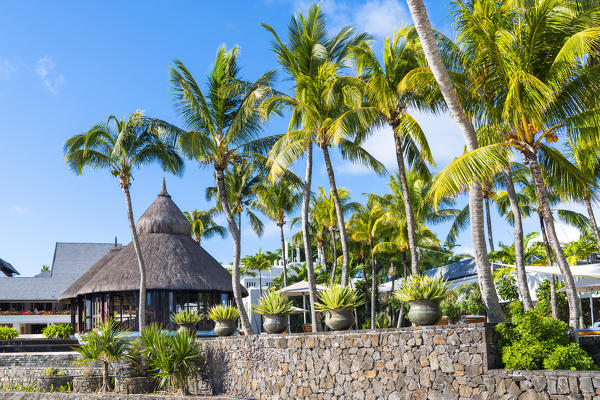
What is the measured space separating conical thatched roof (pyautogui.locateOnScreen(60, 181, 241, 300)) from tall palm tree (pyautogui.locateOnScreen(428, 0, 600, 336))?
1787 cm

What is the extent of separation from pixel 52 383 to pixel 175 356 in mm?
4522

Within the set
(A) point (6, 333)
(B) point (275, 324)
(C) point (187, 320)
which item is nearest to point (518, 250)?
(B) point (275, 324)

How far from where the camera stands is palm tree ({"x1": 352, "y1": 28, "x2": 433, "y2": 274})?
646 inches

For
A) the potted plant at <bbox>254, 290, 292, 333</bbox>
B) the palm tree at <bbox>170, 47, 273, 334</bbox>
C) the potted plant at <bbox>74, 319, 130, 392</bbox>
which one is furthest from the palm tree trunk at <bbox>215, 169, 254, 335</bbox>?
the potted plant at <bbox>74, 319, 130, 392</bbox>

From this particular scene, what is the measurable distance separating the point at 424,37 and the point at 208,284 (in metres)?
18.6

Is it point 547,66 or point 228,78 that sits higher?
point 228,78

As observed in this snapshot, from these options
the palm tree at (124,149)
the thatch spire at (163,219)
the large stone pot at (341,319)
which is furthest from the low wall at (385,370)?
the thatch spire at (163,219)

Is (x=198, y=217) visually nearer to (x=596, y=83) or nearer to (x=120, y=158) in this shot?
(x=120, y=158)

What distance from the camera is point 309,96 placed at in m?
17.7

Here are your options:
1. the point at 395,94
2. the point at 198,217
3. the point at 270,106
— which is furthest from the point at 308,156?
the point at 198,217

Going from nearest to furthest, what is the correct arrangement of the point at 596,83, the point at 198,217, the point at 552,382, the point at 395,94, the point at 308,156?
1. the point at 552,382
2. the point at 596,83
3. the point at 395,94
4. the point at 308,156
5. the point at 198,217

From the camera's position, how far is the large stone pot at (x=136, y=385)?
1580 centimetres

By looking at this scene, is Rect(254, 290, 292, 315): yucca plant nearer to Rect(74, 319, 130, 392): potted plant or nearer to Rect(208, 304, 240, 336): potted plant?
Rect(208, 304, 240, 336): potted plant

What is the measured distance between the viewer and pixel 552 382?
335 inches
